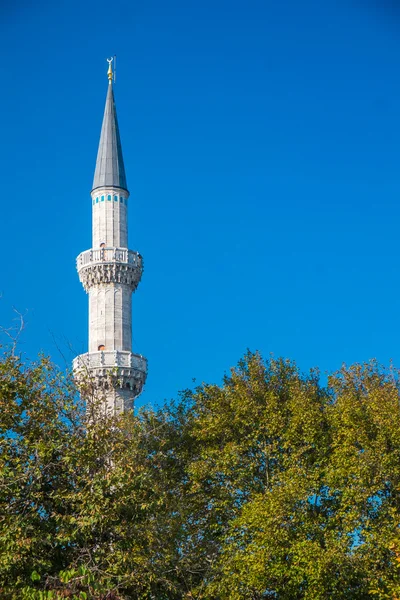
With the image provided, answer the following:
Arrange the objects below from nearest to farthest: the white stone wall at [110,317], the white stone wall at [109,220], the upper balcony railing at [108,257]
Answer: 1. the white stone wall at [110,317]
2. the upper balcony railing at [108,257]
3. the white stone wall at [109,220]

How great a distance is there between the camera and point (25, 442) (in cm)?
2884

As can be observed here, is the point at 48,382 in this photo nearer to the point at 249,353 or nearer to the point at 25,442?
the point at 25,442

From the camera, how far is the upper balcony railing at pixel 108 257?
56250mm

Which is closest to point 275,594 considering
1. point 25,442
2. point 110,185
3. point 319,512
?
point 319,512

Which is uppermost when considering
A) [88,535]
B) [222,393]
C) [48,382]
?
[222,393]

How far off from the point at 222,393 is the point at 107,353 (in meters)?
11.8

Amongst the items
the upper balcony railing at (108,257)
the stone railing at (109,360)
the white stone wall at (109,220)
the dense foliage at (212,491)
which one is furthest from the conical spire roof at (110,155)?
the dense foliage at (212,491)

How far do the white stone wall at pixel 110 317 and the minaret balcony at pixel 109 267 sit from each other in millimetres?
394

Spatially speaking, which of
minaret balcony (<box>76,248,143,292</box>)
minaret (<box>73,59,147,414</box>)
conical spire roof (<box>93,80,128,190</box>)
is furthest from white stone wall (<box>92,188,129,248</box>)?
minaret balcony (<box>76,248,143,292</box>)

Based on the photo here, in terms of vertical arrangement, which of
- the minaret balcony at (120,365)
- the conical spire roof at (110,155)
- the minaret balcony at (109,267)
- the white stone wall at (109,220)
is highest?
the conical spire roof at (110,155)

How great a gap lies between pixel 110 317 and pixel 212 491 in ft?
55.8

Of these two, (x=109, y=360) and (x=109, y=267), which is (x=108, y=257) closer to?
(x=109, y=267)

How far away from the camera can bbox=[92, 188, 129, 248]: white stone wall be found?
188 ft

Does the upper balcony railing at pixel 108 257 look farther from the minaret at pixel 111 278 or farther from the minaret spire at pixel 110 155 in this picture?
the minaret spire at pixel 110 155
